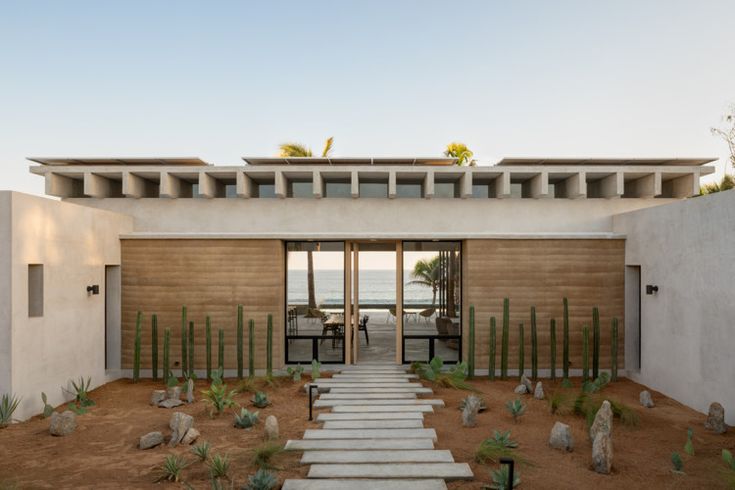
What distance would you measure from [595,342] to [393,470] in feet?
23.7

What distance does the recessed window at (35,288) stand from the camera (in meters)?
8.61

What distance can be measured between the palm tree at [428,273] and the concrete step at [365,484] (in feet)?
21.8

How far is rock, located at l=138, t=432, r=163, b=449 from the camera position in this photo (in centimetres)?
681

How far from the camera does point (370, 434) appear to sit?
7188mm

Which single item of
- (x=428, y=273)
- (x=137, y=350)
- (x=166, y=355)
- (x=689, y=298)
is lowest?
(x=166, y=355)

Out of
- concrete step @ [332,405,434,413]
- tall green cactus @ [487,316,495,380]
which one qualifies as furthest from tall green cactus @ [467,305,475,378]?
concrete step @ [332,405,434,413]

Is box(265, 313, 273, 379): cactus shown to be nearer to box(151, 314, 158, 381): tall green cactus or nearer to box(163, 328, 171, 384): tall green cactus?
box(163, 328, 171, 384): tall green cactus

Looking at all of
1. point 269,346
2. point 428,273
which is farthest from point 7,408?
point 428,273

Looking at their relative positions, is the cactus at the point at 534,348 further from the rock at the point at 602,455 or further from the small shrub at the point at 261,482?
the small shrub at the point at 261,482

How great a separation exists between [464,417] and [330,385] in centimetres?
353

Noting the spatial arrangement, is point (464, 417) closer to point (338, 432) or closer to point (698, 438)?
point (338, 432)

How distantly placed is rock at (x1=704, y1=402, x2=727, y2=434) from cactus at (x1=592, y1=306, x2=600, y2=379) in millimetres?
3159

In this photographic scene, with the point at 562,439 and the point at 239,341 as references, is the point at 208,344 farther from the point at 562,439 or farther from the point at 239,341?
the point at 562,439


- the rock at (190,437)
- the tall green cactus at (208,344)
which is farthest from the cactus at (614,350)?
the tall green cactus at (208,344)
